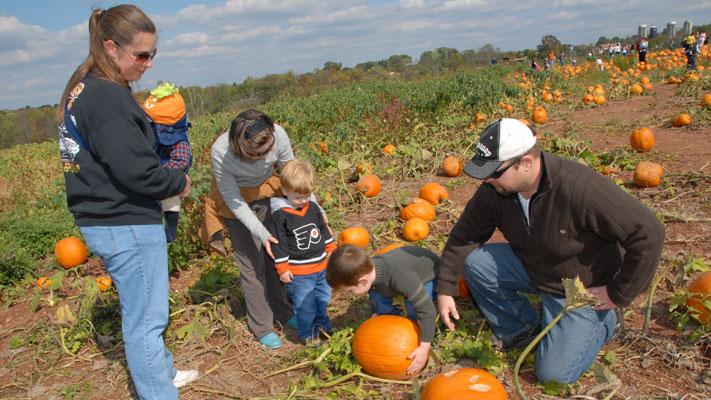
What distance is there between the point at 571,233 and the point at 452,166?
420 centimetres

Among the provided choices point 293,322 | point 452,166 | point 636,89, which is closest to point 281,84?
point 636,89

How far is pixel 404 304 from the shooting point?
3141mm

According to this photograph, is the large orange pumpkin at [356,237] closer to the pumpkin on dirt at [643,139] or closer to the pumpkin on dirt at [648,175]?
the pumpkin on dirt at [648,175]

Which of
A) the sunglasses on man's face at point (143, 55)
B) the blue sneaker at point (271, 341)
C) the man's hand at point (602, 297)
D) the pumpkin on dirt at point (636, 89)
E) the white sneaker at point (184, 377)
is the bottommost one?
the white sneaker at point (184, 377)

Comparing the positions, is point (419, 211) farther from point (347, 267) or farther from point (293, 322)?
point (347, 267)

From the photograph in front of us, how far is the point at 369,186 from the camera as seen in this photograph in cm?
614

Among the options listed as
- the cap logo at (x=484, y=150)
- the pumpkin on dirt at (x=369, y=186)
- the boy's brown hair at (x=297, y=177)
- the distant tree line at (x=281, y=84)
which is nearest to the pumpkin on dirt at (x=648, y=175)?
the pumpkin on dirt at (x=369, y=186)

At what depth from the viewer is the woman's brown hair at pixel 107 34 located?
7.36ft

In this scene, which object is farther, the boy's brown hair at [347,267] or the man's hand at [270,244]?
the man's hand at [270,244]

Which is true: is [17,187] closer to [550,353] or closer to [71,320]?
[71,320]

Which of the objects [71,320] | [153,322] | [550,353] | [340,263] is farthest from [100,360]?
[550,353]

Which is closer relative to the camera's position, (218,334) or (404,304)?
(404,304)

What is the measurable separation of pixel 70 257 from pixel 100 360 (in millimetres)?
2674

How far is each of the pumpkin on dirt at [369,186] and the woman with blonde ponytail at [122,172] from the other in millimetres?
3743
